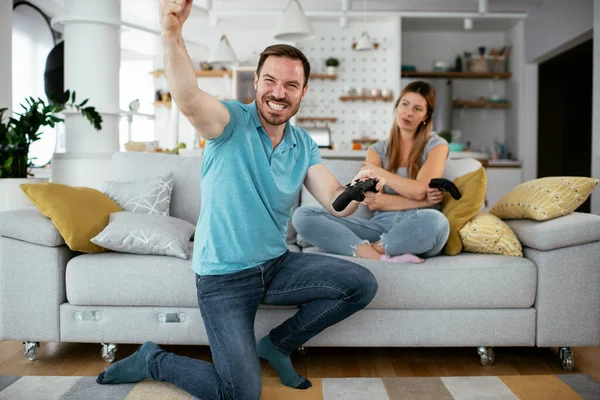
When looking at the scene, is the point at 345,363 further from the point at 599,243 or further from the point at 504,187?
the point at 504,187

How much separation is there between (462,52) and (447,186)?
582 centimetres

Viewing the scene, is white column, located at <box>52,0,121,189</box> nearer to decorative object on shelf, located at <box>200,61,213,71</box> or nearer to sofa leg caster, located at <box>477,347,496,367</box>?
sofa leg caster, located at <box>477,347,496,367</box>

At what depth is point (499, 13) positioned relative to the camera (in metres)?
6.88

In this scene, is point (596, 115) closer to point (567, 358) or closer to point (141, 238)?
point (567, 358)

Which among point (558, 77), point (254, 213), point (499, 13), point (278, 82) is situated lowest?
point (254, 213)

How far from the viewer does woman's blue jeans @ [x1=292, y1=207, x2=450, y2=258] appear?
216 cm

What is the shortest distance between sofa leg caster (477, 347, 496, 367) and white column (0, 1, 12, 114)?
15.6ft

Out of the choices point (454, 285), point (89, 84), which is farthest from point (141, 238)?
point (89, 84)

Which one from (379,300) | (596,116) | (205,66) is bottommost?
(379,300)

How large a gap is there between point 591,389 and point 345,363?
2.90 feet

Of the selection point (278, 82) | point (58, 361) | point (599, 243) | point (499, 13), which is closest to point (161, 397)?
point (58, 361)

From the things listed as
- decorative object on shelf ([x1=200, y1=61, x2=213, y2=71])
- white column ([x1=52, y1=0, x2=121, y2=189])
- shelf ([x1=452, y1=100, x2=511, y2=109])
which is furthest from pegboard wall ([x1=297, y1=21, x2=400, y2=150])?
white column ([x1=52, y1=0, x2=121, y2=189])

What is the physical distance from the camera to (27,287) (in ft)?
6.96

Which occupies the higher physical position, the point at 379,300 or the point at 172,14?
the point at 172,14
